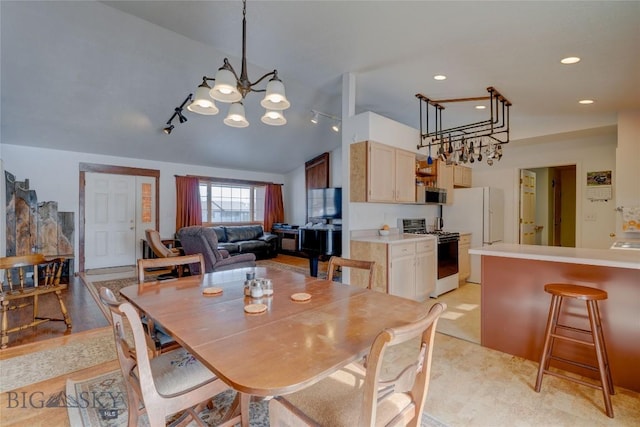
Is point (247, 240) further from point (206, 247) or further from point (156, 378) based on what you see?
point (156, 378)

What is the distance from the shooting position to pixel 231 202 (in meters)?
8.16

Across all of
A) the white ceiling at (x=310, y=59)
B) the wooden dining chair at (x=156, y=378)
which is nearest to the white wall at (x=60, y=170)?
the white ceiling at (x=310, y=59)

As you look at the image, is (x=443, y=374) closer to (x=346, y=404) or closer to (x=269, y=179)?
(x=346, y=404)

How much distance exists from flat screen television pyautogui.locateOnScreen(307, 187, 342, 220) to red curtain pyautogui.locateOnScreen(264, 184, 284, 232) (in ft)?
4.79

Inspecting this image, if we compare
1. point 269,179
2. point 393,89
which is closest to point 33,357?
point 393,89

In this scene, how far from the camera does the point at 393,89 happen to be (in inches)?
155

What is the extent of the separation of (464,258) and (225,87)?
459 cm

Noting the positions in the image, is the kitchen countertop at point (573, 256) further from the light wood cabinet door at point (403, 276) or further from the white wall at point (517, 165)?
the white wall at point (517, 165)

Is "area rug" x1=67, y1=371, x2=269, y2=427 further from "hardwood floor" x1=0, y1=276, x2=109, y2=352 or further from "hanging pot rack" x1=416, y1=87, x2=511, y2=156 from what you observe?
"hanging pot rack" x1=416, y1=87, x2=511, y2=156

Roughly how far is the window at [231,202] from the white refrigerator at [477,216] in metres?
5.26

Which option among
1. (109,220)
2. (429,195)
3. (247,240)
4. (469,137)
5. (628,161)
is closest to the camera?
(469,137)

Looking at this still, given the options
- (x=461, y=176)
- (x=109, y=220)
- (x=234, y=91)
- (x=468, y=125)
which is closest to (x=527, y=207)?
(x=461, y=176)

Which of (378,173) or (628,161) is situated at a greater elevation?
(628,161)

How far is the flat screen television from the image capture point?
707cm
